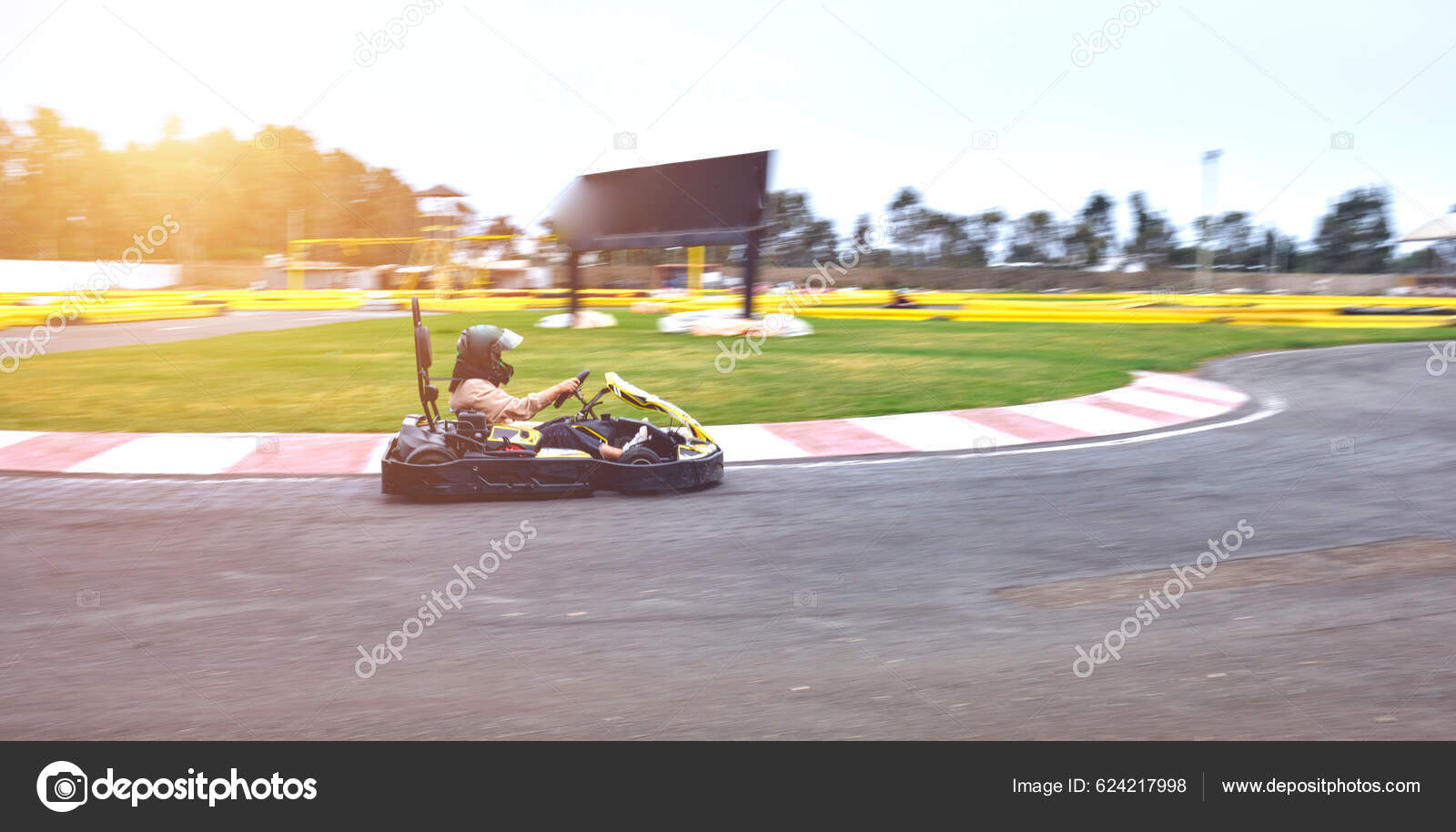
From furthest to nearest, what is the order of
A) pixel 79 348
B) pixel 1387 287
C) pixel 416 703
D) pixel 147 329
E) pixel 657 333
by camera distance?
pixel 1387 287 → pixel 147 329 → pixel 657 333 → pixel 79 348 → pixel 416 703

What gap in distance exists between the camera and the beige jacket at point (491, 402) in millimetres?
6238

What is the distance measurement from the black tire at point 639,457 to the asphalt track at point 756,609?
214 mm

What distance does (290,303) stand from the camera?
29.7 meters

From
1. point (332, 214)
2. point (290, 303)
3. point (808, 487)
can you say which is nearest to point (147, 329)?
point (290, 303)

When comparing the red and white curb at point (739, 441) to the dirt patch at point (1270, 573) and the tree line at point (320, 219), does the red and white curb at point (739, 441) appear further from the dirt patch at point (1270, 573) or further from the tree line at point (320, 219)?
the tree line at point (320, 219)

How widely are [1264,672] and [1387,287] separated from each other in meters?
35.8

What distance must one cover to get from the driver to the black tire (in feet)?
0.13

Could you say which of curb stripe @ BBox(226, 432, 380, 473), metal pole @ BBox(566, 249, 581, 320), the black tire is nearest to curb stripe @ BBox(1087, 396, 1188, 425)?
the black tire

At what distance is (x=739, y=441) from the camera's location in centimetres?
820

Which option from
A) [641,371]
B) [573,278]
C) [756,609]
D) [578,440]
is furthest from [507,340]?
[573,278]

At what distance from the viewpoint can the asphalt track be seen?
312 centimetres

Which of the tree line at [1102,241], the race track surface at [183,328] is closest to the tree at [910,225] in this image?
the tree line at [1102,241]

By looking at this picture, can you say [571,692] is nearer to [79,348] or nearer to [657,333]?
[657,333]

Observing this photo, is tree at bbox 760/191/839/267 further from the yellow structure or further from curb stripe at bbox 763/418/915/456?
curb stripe at bbox 763/418/915/456
